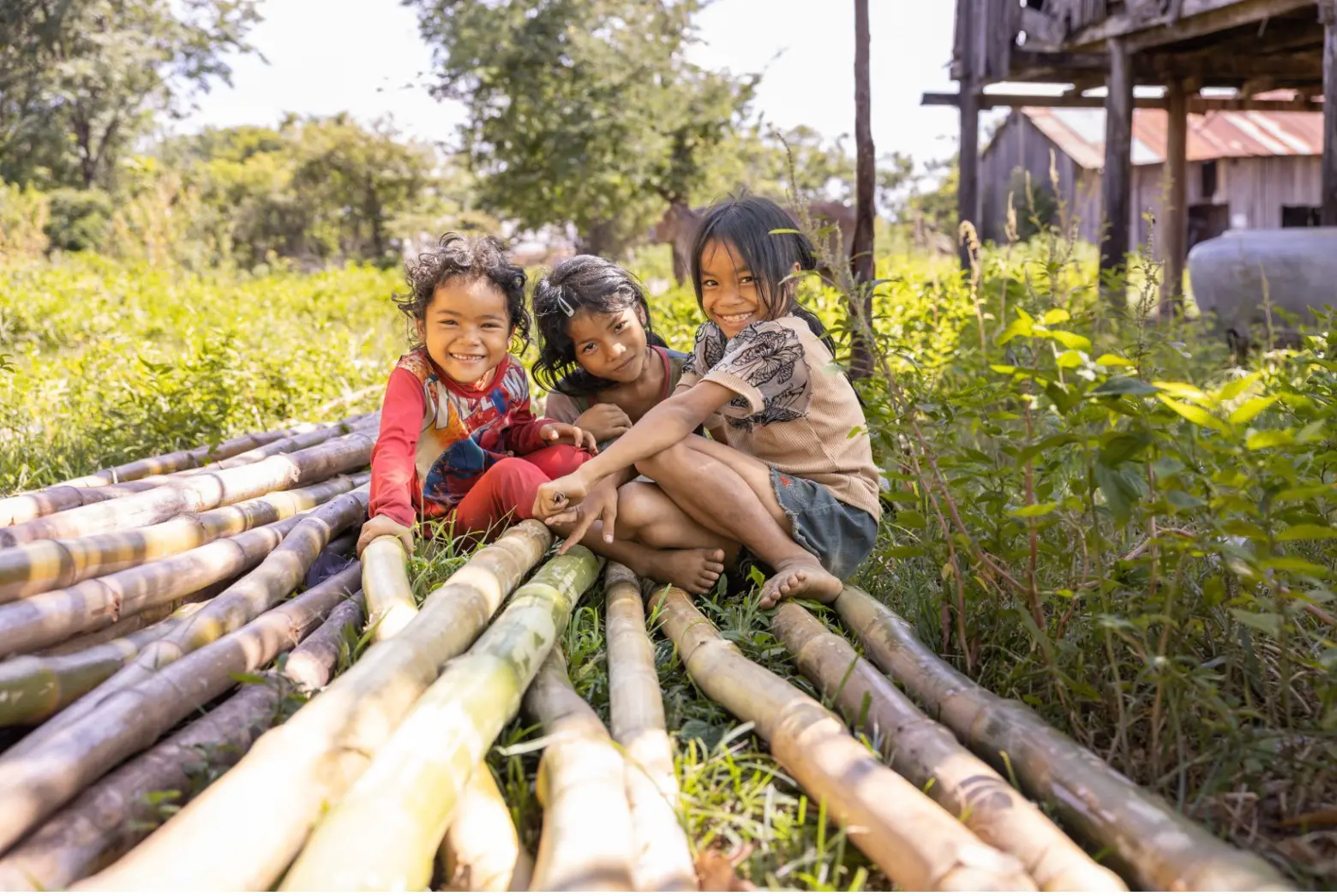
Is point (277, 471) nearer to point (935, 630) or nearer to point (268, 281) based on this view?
point (935, 630)

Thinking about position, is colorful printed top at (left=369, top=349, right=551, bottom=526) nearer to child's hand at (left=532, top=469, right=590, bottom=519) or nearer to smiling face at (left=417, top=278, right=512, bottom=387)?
smiling face at (left=417, top=278, right=512, bottom=387)

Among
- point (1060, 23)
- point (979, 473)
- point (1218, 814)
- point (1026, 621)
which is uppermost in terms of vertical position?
point (1060, 23)

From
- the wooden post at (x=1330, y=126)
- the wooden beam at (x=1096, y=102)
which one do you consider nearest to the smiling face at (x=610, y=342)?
the wooden post at (x=1330, y=126)

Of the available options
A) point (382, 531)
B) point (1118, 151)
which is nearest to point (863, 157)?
A: point (382, 531)

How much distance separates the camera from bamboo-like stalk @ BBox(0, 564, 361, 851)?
4.97 feet

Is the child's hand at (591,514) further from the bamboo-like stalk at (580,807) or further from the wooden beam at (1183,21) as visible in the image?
the wooden beam at (1183,21)

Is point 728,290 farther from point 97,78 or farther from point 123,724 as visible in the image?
point 97,78

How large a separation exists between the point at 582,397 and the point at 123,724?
200cm

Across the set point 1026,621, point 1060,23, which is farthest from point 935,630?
point 1060,23

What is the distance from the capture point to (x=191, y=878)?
1337mm

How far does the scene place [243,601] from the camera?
7.85 feet

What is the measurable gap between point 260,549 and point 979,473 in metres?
1.88

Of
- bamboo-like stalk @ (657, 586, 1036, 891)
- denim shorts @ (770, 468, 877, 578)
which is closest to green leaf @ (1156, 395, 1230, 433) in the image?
bamboo-like stalk @ (657, 586, 1036, 891)

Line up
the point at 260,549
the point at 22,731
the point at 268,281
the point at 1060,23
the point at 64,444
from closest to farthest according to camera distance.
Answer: the point at 22,731, the point at 260,549, the point at 64,444, the point at 1060,23, the point at 268,281
